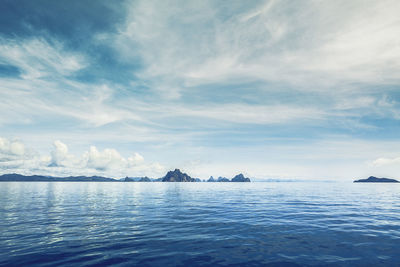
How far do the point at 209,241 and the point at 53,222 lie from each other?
19.1 m

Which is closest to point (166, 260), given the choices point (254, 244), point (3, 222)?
point (254, 244)

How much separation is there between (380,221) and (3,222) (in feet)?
146

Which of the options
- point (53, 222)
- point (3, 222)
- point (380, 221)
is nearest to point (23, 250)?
point (53, 222)

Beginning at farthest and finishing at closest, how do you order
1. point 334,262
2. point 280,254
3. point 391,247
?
point 391,247 < point 280,254 < point 334,262

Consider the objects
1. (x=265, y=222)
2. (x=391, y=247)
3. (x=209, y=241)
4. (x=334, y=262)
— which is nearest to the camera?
(x=334, y=262)

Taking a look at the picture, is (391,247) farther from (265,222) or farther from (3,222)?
→ (3,222)

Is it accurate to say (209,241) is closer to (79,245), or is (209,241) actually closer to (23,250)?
(79,245)

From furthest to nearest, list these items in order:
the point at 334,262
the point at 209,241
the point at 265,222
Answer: the point at 265,222 → the point at 209,241 → the point at 334,262

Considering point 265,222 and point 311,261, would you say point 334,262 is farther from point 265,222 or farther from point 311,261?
point 265,222

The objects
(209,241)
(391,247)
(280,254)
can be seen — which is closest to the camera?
(280,254)

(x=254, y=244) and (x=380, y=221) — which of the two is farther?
(x=380, y=221)

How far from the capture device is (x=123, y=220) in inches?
959

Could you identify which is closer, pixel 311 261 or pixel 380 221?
pixel 311 261

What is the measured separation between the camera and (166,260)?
12617 millimetres
